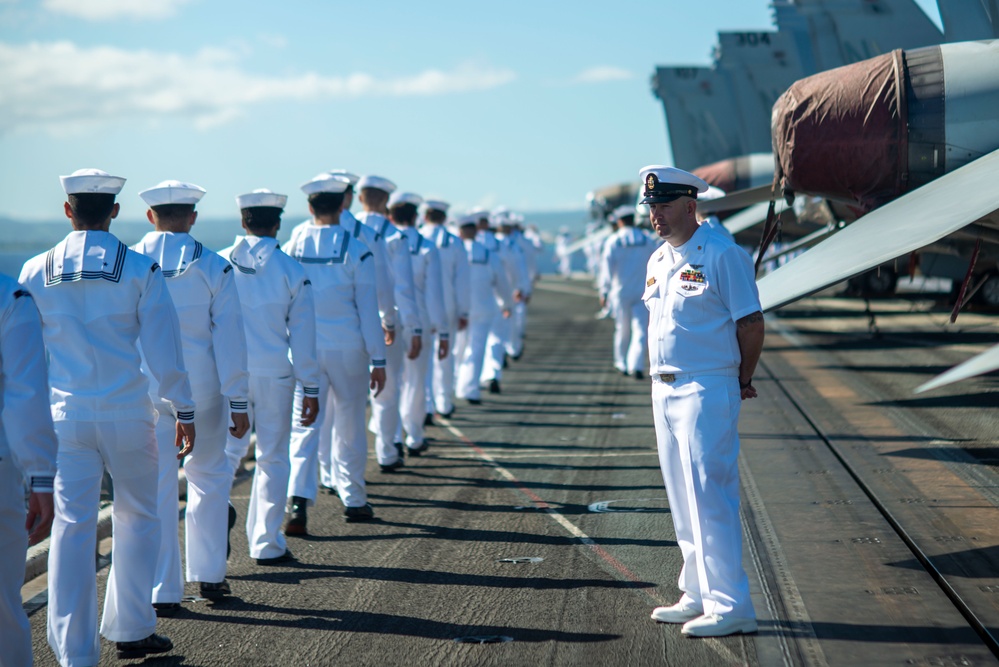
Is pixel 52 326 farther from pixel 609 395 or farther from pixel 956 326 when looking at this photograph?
pixel 956 326

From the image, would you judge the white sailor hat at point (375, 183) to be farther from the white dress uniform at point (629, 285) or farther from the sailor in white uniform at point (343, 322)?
→ the white dress uniform at point (629, 285)

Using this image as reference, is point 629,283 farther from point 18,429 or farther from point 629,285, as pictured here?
point 18,429

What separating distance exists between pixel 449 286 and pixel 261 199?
5.78 meters

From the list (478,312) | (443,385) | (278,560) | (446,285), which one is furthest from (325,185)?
(478,312)

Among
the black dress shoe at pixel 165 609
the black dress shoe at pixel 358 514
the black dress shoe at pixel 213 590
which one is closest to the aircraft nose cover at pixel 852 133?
the black dress shoe at pixel 358 514

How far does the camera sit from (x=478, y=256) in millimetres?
15453

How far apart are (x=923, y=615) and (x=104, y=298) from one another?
408 centimetres

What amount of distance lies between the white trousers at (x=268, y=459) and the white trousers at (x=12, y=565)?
8.39 feet

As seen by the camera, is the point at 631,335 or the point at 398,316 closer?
the point at 398,316

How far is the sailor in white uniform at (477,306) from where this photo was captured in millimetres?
14414

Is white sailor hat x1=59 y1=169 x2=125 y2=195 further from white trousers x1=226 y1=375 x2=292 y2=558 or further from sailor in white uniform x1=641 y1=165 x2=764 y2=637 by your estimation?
sailor in white uniform x1=641 y1=165 x2=764 y2=637

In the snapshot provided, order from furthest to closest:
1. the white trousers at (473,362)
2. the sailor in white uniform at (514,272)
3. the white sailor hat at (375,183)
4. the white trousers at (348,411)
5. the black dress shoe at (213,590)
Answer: the sailor in white uniform at (514,272) → the white trousers at (473,362) → the white sailor hat at (375,183) → the white trousers at (348,411) → the black dress shoe at (213,590)

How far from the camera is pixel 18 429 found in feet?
13.4

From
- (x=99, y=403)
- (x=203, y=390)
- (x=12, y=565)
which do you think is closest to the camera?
(x=12, y=565)
